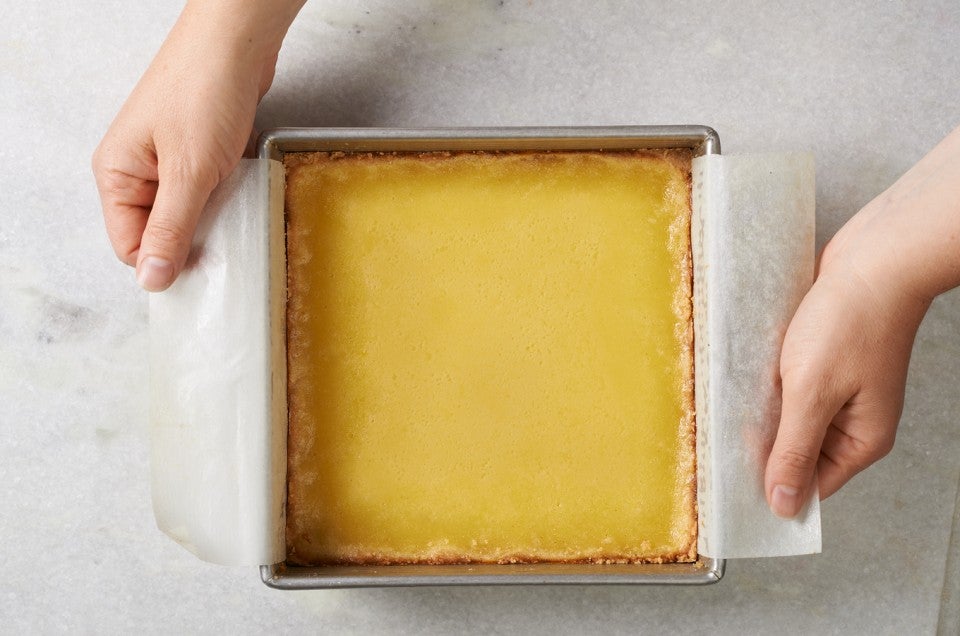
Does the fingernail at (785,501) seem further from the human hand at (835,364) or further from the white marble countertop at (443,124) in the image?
the white marble countertop at (443,124)

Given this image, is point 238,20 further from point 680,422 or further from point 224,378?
point 680,422

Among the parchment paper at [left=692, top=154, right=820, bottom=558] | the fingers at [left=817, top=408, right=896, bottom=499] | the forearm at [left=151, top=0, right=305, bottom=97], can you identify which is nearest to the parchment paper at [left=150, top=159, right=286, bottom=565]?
the forearm at [left=151, top=0, right=305, bottom=97]

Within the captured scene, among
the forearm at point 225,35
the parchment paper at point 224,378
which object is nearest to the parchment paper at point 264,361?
the parchment paper at point 224,378

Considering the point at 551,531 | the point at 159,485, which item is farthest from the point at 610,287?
the point at 159,485

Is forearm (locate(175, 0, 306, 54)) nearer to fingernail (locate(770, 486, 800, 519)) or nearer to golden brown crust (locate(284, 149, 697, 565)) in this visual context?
golden brown crust (locate(284, 149, 697, 565))

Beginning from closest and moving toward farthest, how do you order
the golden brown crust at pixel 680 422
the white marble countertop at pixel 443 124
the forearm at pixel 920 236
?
the forearm at pixel 920 236 < the golden brown crust at pixel 680 422 < the white marble countertop at pixel 443 124

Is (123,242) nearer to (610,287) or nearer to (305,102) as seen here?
(305,102)
